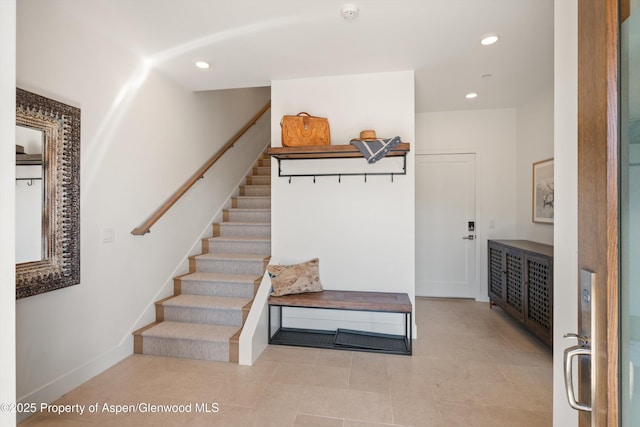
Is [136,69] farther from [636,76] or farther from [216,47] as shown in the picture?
[636,76]

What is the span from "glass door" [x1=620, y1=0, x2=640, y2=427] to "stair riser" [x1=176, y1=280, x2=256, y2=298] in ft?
8.86

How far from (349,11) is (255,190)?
9.85 feet

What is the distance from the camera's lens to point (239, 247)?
3.52 m

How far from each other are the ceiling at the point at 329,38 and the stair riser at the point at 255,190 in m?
1.65

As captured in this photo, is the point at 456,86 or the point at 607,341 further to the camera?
the point at 456,86

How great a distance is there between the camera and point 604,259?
2.09 ft

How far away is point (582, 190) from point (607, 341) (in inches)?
13.3

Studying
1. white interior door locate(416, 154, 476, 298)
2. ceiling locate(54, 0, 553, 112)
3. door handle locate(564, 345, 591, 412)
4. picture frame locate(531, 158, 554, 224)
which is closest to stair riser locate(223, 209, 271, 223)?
ceiling locate(54, 0, 553, 112)

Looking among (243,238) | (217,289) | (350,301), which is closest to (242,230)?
(243,238)

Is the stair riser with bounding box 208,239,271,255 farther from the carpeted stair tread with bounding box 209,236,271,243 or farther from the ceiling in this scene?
the ceiling

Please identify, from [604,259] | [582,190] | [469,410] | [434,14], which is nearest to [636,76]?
[582,190]

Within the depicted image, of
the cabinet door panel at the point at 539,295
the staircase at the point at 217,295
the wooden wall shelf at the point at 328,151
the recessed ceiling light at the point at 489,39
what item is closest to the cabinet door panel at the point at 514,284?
the cabinet door panel at the point at 539,295

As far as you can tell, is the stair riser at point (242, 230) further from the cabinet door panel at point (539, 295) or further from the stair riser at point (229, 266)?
the cabinet door panel at point (539, 295)

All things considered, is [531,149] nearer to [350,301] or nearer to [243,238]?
[350,301]
